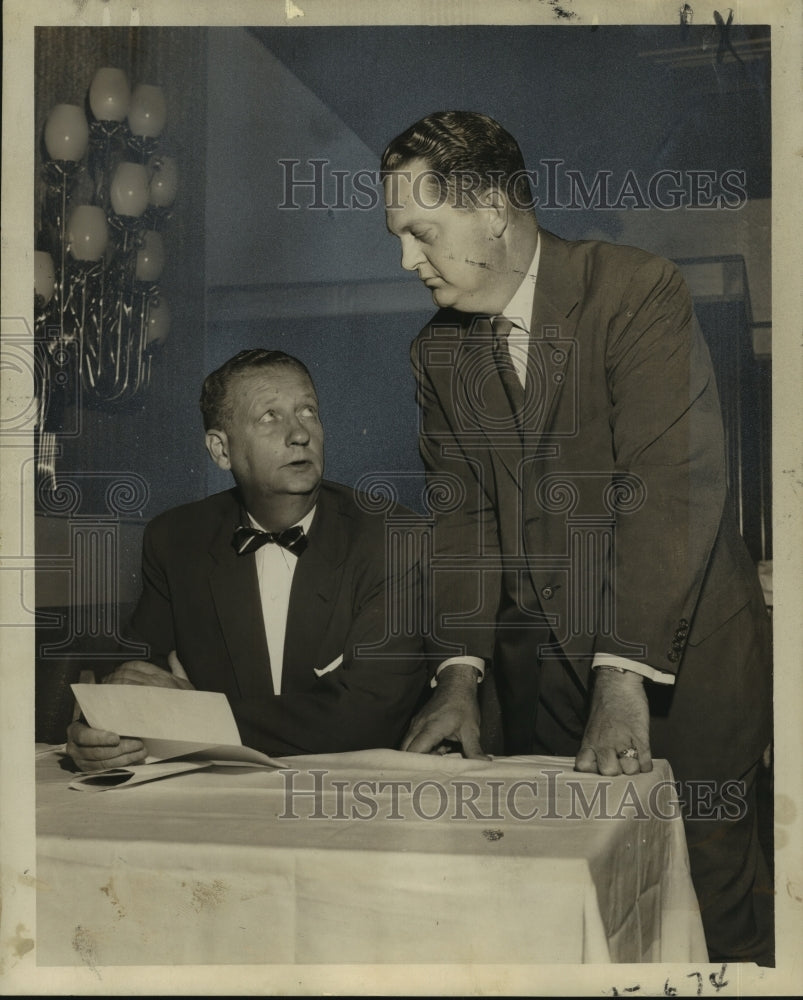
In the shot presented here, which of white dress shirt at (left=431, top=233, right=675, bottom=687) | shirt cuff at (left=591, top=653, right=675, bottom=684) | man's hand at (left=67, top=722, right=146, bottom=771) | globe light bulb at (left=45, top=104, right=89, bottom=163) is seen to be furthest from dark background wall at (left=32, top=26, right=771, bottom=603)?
shirt cuff at (left=591, top=653, right=675, bottom=684)

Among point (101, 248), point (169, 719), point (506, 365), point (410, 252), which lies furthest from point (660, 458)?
point (101, 248)

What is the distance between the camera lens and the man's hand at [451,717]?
2201 millimetres

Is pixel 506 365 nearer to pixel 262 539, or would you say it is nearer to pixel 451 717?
pixel 262 539

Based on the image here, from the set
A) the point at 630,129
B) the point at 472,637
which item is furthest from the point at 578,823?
the point at 630,129

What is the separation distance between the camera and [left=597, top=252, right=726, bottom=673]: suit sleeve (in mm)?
2229

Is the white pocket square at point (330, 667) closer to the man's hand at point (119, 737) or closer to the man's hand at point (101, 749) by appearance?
the man's hand at point (119, 737)

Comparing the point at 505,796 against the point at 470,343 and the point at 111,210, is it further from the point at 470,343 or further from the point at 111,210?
the point at 111,210

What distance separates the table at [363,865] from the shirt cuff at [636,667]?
0.60 ft

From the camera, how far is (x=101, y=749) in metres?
2.12

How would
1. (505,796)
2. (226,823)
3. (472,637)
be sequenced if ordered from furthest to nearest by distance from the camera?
(472,637) → (505,796) → (226,823)

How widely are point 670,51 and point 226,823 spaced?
72.7 inches

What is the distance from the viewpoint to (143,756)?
2.09m

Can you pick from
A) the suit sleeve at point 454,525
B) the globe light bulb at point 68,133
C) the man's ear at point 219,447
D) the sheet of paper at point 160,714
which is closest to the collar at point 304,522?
the man's ear at point 219,447

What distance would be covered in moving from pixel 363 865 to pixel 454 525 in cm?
73
